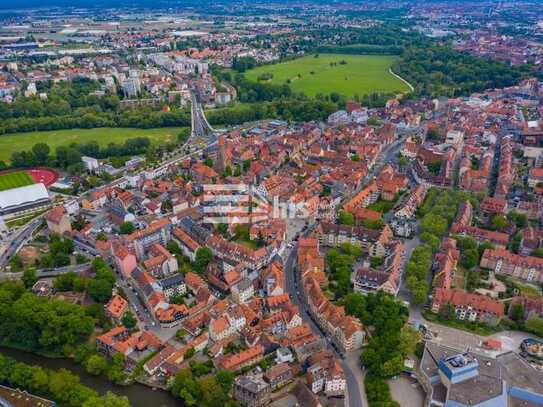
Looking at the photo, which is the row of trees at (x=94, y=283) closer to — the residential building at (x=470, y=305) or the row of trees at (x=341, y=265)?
the row of trees at (x=341, y=265)

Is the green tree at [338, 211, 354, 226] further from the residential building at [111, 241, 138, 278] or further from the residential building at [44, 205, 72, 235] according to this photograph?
the residential building at [44, 205, 72, 235]

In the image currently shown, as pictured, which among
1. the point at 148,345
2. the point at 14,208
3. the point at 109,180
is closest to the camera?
the point at 148,345

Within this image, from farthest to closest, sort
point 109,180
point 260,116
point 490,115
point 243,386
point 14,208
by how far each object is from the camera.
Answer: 1. point 260,116
2. point 490,115
3. point 109,180
4. point 14,208
5. point 243,386

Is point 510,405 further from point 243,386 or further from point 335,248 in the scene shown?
point 335,248

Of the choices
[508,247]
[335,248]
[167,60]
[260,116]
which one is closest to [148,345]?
[335,248]

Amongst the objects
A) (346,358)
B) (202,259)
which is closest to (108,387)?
(202,259)

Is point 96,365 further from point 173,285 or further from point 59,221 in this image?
point 59,221
